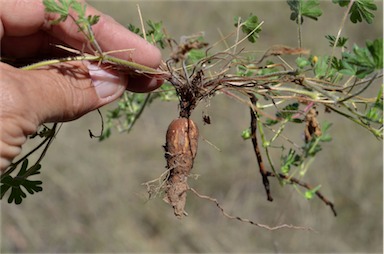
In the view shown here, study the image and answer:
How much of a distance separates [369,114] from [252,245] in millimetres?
2882

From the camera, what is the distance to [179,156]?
1391 mm

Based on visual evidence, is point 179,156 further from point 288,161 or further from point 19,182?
point 19,182

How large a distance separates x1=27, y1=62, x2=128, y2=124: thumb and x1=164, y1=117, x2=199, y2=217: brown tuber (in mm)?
176

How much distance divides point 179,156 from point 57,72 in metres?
0.37

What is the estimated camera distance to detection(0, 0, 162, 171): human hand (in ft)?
3.90

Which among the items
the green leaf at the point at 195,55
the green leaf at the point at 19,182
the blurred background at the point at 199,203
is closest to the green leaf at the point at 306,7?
the green leaf at the point at 195,55

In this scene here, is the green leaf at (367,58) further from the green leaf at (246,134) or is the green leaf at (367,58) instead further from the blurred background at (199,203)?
the blurred background at (199,203)

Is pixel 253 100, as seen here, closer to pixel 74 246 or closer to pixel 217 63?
pixel 217 63

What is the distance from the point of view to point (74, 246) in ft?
13.0

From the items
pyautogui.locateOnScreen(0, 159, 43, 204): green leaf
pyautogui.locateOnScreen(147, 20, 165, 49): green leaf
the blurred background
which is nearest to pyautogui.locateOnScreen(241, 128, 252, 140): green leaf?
pyautogui.locateOnScreen(147, 20, 165, 49): green leaf

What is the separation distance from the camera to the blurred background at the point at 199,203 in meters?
3.83

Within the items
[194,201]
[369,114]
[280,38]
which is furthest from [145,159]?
[369,114]

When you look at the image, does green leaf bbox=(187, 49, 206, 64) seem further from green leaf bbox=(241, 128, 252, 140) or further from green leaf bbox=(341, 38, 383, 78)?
green leaf bbox=(341, 38, 383, 78)

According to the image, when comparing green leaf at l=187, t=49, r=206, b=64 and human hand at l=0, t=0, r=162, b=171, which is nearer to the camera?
human hand at l=0, t=0, r=162, b=171
